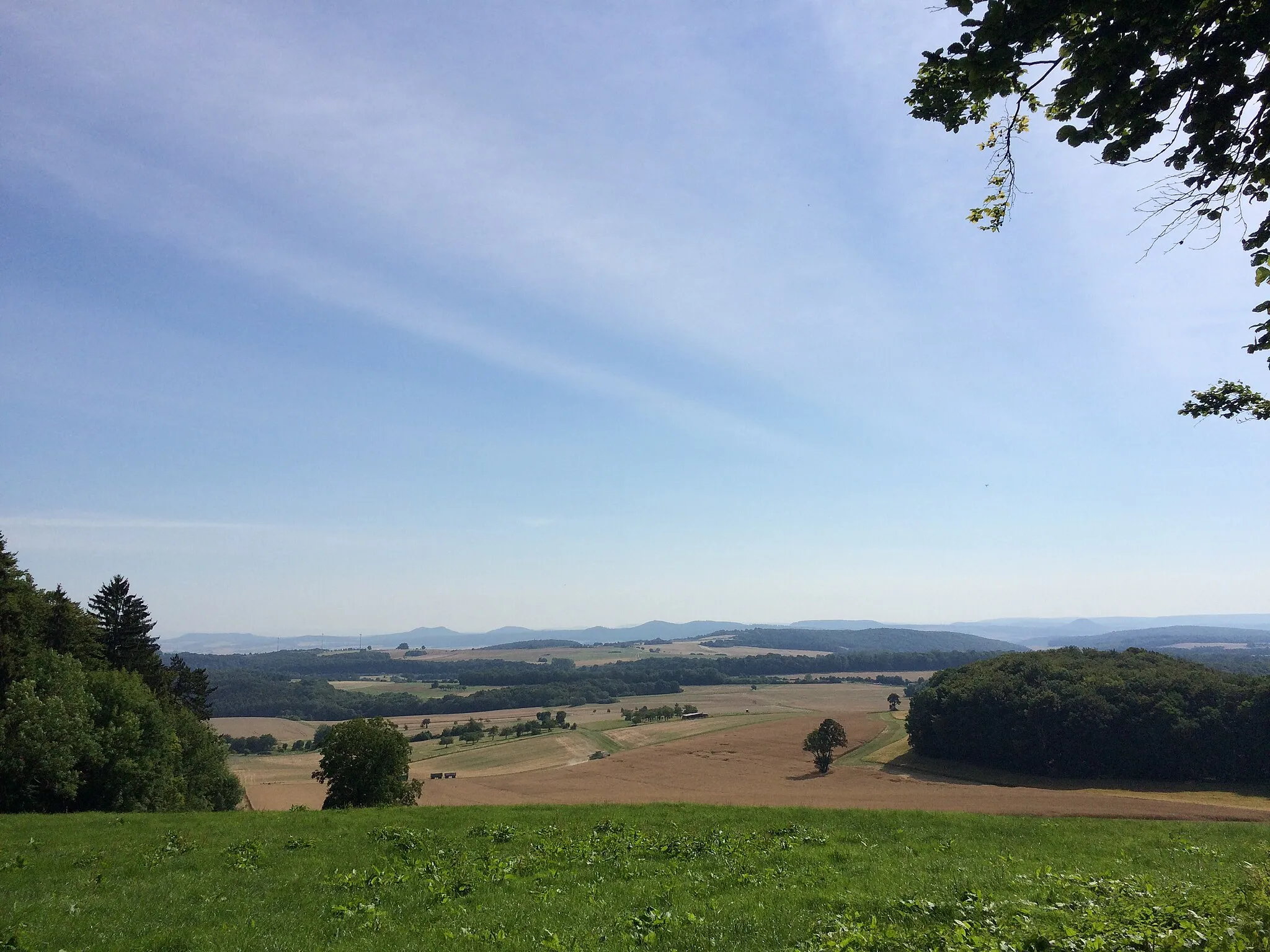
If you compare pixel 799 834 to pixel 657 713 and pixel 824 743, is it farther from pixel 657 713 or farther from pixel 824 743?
pixel 657 713

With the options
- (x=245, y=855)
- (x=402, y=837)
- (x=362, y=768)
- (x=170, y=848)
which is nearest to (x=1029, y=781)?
(x=362, y=768)

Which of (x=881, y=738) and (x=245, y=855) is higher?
(x=245, y=855)

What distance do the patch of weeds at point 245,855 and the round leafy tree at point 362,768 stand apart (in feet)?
58.7

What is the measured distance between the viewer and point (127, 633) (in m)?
58.2

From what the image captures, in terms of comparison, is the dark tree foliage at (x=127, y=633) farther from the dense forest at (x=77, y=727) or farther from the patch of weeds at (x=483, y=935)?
the patch of weeds at (x=483, y=935)

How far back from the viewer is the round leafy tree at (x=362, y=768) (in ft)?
127

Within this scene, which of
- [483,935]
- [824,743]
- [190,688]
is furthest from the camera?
[824,743]

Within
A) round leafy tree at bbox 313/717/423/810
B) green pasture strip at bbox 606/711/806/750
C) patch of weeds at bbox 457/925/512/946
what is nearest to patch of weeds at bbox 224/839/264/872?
patch of weeds at bbox 457/925/512/946

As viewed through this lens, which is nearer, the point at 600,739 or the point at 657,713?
the point at 600,739

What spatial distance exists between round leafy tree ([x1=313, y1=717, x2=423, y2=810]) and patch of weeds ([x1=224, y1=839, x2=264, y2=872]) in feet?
58.7

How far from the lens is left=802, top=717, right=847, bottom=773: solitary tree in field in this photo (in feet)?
269

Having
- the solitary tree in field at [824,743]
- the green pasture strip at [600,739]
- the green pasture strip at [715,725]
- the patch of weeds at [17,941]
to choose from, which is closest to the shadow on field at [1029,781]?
the solitary tree in field at [824,743]

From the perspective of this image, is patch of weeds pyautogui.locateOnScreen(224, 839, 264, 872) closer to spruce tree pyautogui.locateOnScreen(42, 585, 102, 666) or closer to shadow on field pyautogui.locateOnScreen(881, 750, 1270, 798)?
spruce tree pyautogui.locateOnScreen(42, 585, 102, 666)

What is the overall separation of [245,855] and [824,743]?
77.0 m
